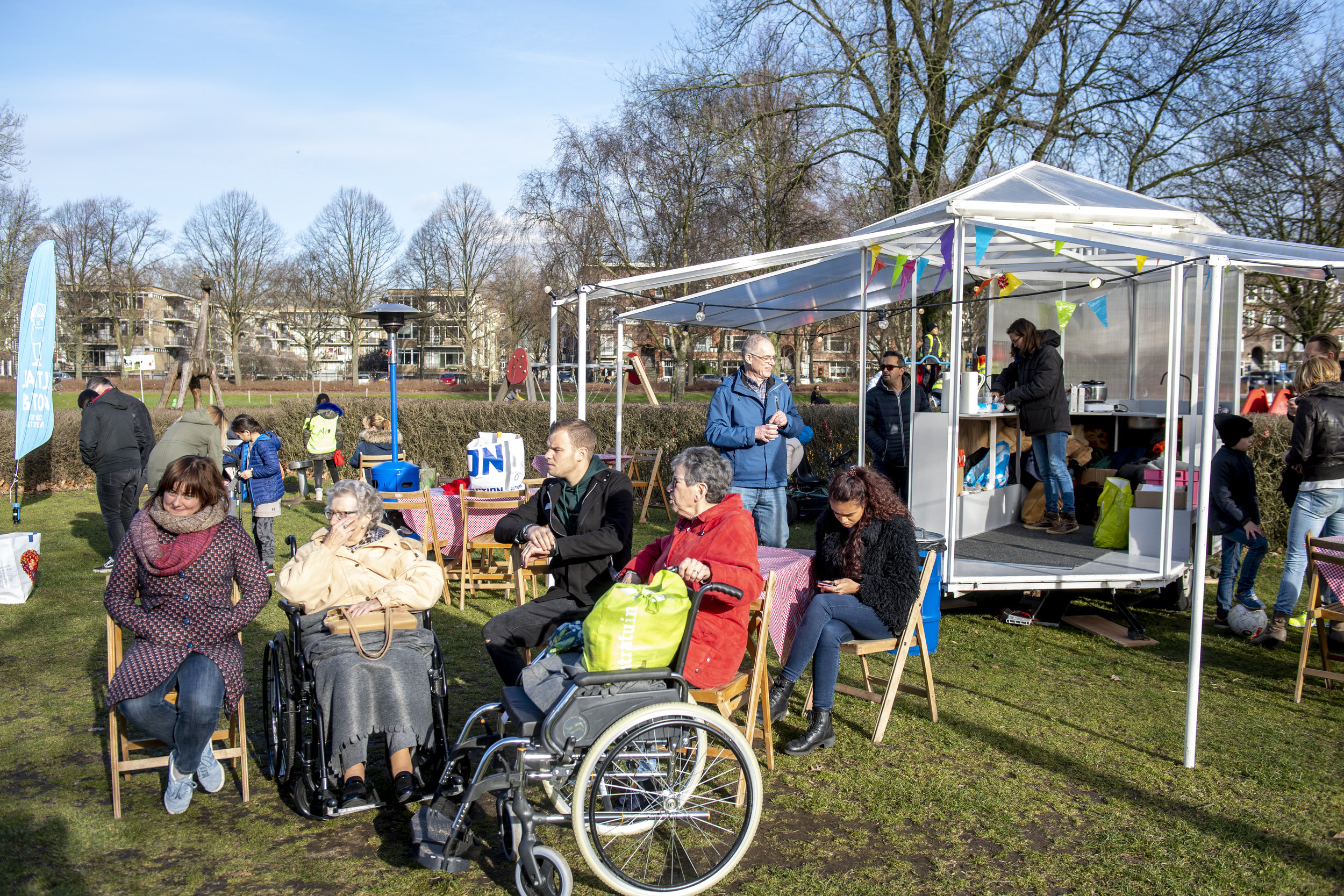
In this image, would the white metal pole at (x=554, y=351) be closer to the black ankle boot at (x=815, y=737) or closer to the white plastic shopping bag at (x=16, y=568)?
the black ankle boot at (x=815, y=737)

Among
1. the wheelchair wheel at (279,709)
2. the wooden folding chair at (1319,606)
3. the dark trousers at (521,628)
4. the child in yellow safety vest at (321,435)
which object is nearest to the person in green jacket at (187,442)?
the wheelchair wheel at (279,709)

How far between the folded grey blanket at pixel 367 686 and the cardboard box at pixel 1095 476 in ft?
21.5

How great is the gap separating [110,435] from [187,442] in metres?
1.48

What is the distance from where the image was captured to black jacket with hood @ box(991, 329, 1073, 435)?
6625 mm

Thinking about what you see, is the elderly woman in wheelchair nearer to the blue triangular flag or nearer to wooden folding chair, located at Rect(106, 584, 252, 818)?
wooden folding chair, located at Rect(106, 584, 252, 818)

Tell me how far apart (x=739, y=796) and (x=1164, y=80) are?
50.6ft

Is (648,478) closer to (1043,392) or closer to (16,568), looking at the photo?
(1043,392)

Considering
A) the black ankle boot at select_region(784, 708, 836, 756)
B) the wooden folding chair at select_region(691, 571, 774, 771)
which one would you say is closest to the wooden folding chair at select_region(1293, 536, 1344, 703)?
the black ankle boot at select_region(784, 708, 836, 756)

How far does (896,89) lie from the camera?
15.3m

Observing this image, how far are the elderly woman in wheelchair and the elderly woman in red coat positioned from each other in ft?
2.93

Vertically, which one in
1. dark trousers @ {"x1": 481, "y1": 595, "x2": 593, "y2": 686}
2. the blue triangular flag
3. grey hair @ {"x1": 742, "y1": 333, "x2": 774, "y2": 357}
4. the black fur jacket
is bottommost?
dark trousers @ {"x1": 481, "y1": 595, "x2": 593, "y2": 686}

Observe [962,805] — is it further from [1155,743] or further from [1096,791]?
[1155,743]

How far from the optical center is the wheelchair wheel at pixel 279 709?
3412mm

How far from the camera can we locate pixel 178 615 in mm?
3404
